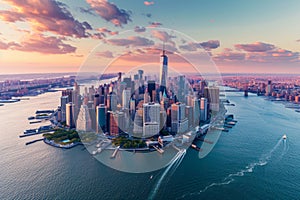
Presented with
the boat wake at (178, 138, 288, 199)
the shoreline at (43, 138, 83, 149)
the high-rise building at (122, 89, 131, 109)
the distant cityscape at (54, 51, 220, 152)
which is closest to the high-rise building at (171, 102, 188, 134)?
the distant cityscape at (54, 51, 220, 152)

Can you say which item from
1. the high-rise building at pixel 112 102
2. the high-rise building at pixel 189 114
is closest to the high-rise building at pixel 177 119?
the high-rise building at pixel 189 114

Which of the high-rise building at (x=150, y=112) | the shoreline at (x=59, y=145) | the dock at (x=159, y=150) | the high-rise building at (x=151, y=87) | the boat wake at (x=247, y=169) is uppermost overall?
the high-rise building at (x=151, y=87)

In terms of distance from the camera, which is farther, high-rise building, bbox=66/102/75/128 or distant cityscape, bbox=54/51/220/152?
high-rise building, bbox=66/102/75/128

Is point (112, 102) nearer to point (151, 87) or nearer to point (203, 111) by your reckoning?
point (151, 87)

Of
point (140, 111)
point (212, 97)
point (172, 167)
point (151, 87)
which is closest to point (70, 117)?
point (140, 111)

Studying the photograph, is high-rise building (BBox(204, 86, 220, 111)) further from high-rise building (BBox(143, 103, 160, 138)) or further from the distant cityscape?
high-rise building (BBox(143, 103, 160, 138))

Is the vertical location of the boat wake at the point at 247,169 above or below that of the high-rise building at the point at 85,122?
below

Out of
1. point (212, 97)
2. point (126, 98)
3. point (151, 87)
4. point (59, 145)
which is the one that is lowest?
point (59, 145)

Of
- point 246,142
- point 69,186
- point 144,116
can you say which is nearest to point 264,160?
point 246,142

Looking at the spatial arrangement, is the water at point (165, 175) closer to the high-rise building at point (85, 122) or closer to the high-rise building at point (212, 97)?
the high-rise building at point (85, 122)
